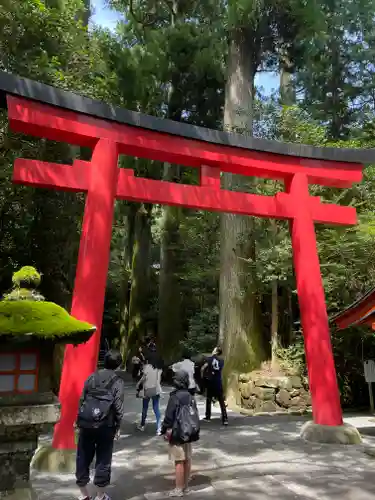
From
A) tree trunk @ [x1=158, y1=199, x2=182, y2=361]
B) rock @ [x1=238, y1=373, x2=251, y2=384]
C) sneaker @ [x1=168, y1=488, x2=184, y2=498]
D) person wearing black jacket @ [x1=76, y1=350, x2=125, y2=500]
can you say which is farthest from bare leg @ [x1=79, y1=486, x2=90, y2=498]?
tree trunk @ [x1=158, y1=199, x2=182, y2=361]

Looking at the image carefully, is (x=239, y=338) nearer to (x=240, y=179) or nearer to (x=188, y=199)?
(x=240, y=179)

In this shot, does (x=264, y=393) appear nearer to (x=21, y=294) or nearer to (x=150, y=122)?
(x=150, y=122)

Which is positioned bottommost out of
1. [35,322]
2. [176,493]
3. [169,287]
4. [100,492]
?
[176,493]

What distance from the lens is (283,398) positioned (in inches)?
407

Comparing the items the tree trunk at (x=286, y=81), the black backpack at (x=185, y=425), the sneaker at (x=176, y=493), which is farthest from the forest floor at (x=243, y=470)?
the tree trunk at (x=286, y=81)

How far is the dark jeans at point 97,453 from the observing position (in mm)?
3875

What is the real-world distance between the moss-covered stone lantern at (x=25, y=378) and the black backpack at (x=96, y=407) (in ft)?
0.75

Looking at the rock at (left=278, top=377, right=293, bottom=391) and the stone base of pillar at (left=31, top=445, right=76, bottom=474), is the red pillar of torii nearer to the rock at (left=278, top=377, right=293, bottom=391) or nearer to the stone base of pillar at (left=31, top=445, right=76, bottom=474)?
the stone base of pillar at (left=31, top=445, right=76, bottom=474)

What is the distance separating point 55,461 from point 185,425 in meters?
1.87

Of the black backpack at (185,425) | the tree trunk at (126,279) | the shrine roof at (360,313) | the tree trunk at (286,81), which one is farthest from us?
the tree trunk at (126,279)

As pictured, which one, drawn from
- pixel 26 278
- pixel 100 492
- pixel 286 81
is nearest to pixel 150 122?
pixel 26 278

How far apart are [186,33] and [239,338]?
32.7ft

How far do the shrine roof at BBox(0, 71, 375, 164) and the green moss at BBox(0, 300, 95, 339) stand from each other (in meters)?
3.26

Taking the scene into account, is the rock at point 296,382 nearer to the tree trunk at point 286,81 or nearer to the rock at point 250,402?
the rock at point 250,402
